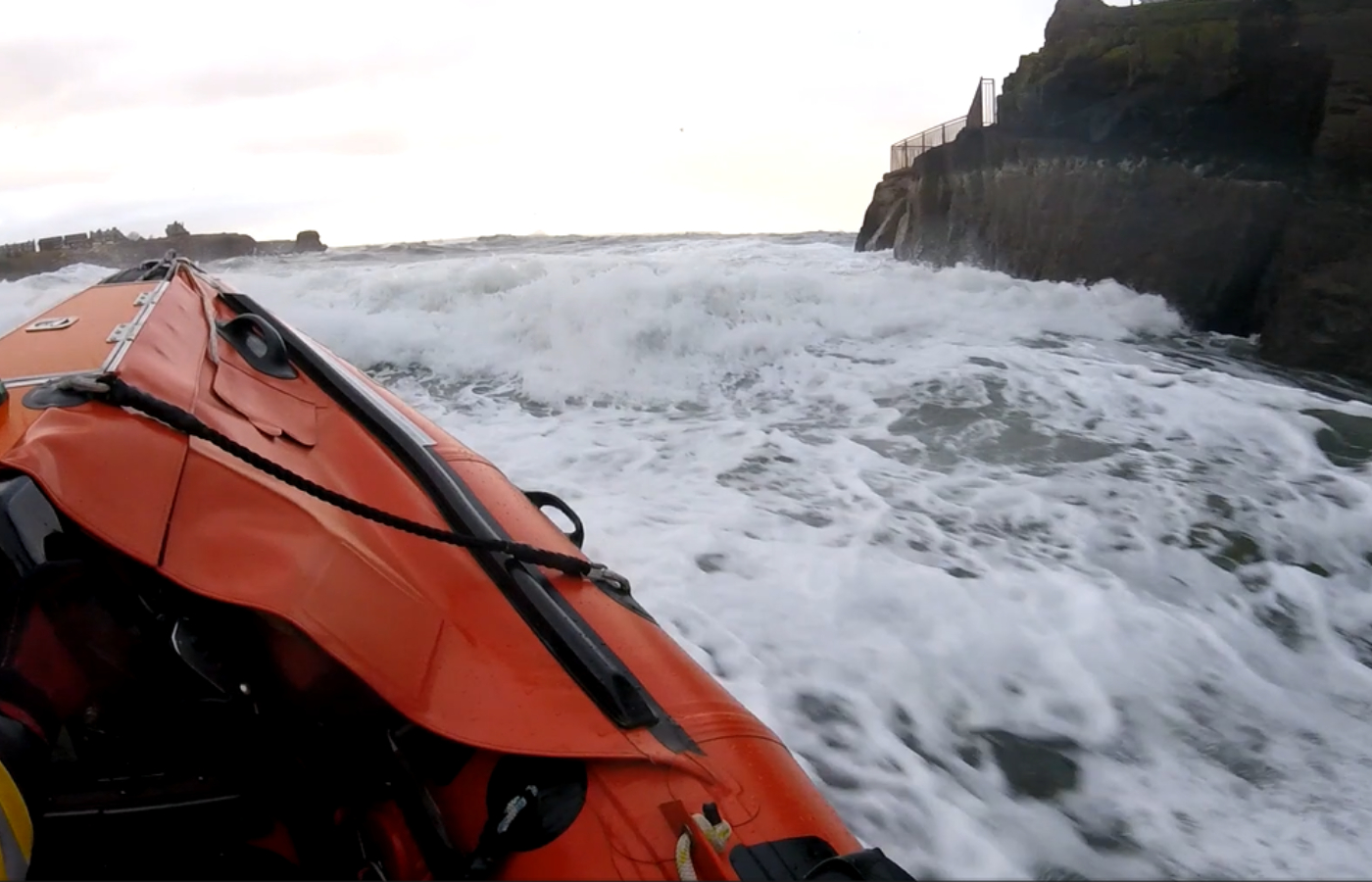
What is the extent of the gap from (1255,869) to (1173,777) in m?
0.32

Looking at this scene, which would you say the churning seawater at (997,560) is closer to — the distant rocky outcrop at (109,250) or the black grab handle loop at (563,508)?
the black grab handle loop at (563,508)

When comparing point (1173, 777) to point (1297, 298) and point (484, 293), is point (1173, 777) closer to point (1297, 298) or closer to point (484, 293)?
point (1297, 298)

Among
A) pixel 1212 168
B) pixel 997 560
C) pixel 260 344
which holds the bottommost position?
pixel 997 560

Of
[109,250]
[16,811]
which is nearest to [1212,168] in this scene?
[16,811]

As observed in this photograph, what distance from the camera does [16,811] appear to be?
1176mm

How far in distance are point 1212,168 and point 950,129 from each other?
10.0 metres

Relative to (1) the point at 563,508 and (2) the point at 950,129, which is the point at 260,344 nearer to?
(1) the point at 563,508

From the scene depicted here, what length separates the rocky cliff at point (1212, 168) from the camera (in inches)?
261

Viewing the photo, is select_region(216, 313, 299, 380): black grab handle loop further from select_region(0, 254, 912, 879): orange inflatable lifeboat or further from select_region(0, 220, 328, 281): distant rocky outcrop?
select_region(0, 220, 328, 281): distant rocky outcrop

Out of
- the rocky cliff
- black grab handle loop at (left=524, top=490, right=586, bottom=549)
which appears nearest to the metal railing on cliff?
the rocky cliff

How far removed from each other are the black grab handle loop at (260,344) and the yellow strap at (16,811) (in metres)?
1.33

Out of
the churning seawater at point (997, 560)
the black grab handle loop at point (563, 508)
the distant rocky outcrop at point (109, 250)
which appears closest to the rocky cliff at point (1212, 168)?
the churning seawater at point (997, 560)

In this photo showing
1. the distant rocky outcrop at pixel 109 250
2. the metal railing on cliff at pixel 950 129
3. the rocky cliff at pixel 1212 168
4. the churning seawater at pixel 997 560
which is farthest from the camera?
the distant rocky outcrop at pixel 109 250

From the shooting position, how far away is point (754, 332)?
7.34 meters
